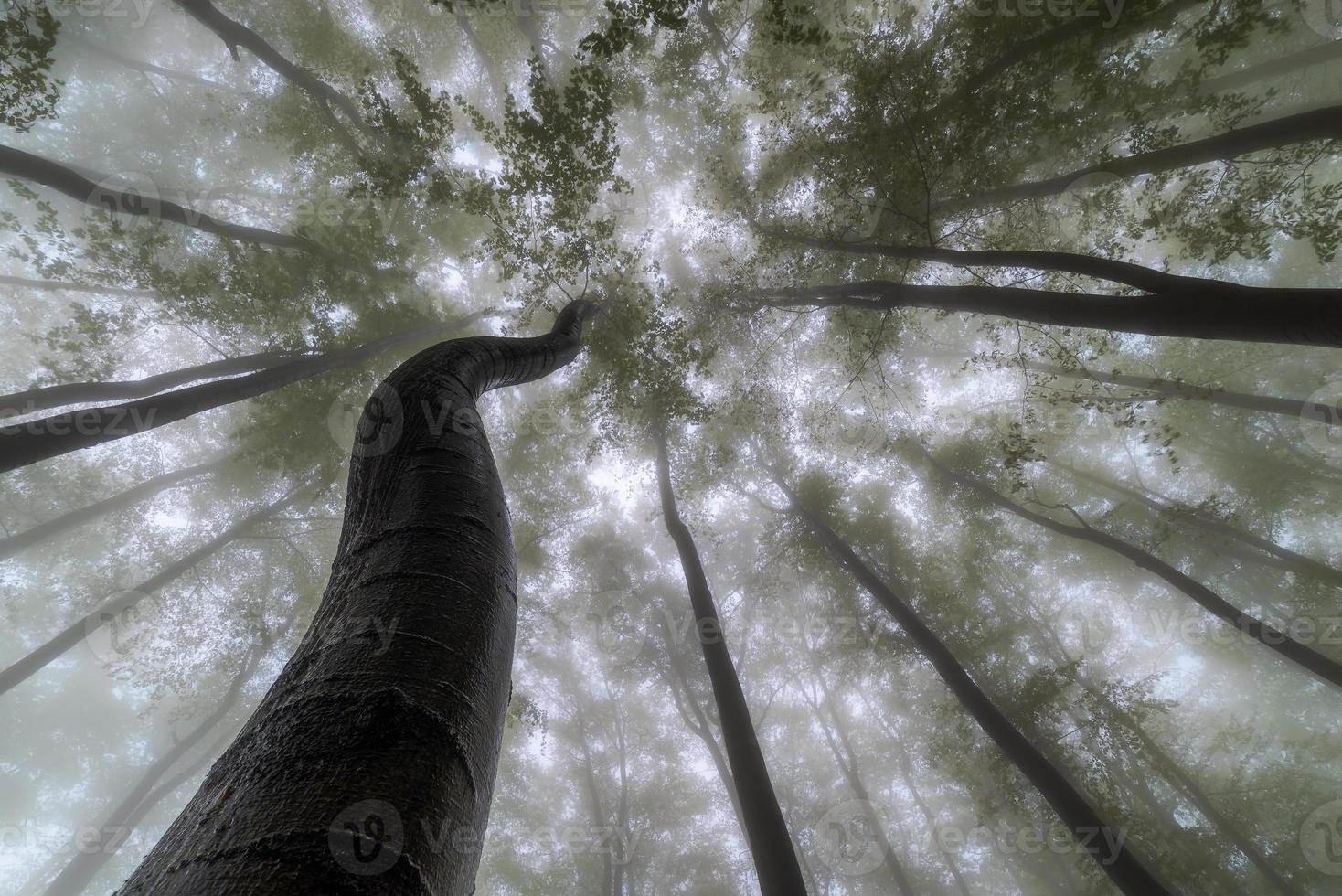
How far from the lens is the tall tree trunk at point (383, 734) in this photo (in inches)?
26.5

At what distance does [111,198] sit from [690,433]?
10.1 metres

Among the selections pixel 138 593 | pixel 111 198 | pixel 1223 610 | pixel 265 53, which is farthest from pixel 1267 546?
pixel 138 593

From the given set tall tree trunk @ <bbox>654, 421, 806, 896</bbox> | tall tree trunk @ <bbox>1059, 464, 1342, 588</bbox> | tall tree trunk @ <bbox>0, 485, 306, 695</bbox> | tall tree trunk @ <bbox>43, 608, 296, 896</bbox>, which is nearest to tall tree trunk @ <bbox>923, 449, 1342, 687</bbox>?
tall tree trunk @ <bbox>1059, 464, 1342, 588</bbox>

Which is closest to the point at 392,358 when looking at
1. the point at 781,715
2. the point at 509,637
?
the point at 509,637

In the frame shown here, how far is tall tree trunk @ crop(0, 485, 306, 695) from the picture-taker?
498 inches

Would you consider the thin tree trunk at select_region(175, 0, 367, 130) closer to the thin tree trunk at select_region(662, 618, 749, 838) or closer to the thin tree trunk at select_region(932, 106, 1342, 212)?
the thin tree trunk at select_region(932, 106, 1342, 212)

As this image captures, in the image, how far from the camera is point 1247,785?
12547 mm

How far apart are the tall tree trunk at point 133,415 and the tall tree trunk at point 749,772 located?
291 inches

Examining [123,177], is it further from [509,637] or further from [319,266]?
[509,637]

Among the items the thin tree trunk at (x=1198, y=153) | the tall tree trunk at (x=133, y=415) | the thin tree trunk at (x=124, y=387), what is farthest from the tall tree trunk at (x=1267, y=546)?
the thin tree trunk at (x=124, y=387)

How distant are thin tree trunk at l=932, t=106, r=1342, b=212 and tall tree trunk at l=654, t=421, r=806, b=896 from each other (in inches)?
268

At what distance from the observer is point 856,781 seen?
647 inches

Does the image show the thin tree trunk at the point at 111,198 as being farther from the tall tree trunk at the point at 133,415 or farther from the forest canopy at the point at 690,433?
the tall tree trunk at the point at 133,415

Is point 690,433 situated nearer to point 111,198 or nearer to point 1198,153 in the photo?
point 1198,153
